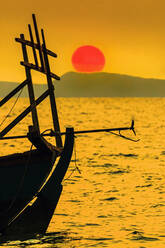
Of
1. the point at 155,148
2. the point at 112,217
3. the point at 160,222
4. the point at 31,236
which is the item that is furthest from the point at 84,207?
the point at 155,148

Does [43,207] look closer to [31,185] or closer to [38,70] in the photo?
[31,185]

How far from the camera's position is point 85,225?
22188mm

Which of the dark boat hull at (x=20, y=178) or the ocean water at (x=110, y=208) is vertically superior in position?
the dark boat hull at (x=20, y=178)

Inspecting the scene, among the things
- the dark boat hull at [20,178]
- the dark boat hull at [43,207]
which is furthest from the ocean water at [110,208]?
→ the dark boat hull at [20,178]

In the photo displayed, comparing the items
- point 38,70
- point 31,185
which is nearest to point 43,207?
point 31,185

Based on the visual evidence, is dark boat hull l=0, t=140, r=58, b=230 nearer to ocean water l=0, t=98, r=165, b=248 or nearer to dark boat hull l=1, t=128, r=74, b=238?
dark boat hull l=1, t=128, r=74, b=238

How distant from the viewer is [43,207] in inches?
781

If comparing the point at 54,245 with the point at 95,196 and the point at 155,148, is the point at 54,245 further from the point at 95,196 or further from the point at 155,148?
the point at 155,148

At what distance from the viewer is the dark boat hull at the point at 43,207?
63.0ft

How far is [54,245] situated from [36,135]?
3858mm

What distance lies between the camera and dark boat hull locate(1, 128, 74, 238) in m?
19.2

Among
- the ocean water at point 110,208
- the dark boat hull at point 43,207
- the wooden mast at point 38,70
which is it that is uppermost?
the wooden mast at point 38,70

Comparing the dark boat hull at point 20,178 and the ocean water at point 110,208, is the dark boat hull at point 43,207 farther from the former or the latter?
the ocean water at point 110,208

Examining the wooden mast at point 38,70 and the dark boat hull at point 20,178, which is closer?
the dark boat hull at point 20,178
